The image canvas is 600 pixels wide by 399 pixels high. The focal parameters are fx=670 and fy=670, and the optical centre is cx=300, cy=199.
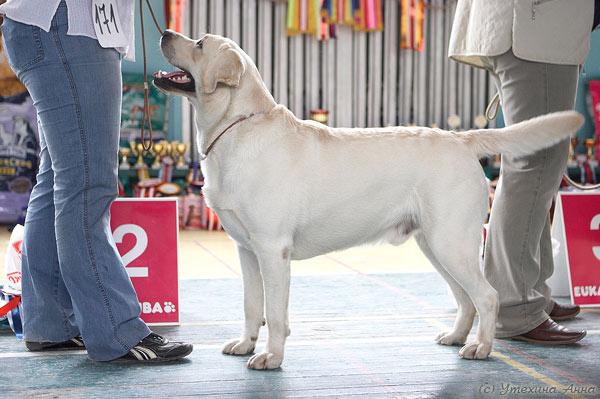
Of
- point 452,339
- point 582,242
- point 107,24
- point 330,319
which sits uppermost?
point 107,24

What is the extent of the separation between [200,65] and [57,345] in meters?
1.14

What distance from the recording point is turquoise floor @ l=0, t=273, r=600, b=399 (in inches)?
77.9

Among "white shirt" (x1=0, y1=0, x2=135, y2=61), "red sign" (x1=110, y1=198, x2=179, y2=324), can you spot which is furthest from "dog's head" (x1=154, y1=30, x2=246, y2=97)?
"red sign" (x1=110, y1=198, x2=179, y2=324)

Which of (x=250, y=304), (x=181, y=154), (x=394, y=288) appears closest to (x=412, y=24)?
(x=181, y=154)

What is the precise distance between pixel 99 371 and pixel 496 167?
24.0 ft

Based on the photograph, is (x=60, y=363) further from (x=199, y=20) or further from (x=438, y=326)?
(x=199, y=20)

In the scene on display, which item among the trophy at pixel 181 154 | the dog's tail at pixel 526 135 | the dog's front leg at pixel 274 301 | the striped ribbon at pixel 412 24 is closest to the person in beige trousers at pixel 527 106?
the dog's tail at pixel 526 135

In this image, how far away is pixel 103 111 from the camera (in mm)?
2186

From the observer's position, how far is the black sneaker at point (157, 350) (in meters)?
2.26

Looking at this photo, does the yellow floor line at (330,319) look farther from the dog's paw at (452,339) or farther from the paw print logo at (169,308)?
the dog's paw at (452,339)

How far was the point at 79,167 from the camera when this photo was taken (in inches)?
85.0

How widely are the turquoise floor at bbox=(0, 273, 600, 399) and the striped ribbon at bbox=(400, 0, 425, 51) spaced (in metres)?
6.51

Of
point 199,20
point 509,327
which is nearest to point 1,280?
point 509,327

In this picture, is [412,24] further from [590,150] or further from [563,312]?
[563,312]
